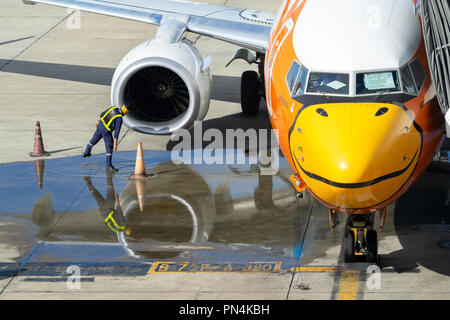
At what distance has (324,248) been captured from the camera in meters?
13.3

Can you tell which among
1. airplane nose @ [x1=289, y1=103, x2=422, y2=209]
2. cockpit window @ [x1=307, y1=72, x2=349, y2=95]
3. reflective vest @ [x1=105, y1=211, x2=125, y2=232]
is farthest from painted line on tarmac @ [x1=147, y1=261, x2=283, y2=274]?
cockpit window @ [x1=307, y1=72, x2=349, y2=95]

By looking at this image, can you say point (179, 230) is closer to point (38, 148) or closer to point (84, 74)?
point (38, 148)

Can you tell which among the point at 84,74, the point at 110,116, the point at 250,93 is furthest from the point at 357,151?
the point at 84,74

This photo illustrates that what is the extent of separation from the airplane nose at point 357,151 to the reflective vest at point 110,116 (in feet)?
23.1

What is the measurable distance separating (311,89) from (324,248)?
3.11 meters

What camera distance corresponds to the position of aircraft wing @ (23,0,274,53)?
60.3ft

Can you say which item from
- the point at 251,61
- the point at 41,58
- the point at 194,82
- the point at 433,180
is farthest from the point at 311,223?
the point at 41,58

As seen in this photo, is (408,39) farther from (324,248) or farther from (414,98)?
(324,248)

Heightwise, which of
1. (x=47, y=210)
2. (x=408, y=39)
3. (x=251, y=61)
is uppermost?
(x=408, y=39)

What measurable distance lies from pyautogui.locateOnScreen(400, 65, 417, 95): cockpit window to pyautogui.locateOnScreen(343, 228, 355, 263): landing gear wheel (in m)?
2.30

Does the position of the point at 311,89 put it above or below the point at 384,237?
above

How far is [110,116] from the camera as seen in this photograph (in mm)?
17438

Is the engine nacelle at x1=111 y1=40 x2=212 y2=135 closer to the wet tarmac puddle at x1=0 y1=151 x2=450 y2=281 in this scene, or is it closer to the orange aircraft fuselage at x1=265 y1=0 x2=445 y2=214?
the wet tarmac puddle at x1=0 y1=151 x2=450 y2=281

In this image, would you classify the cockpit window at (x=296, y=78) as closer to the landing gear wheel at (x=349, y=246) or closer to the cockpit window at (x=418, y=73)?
the cockpit window at (x=418, y=73)
